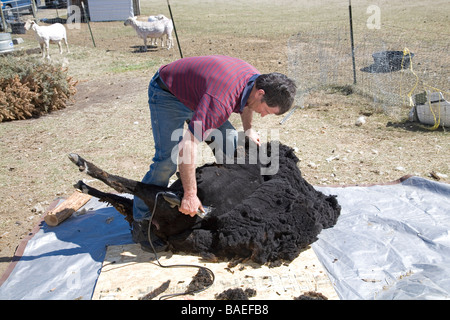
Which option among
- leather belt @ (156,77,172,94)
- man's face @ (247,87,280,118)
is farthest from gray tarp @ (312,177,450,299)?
leather belt @ (156,77,172,94)

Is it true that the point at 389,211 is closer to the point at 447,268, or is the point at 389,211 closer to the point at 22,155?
the point at 447,268

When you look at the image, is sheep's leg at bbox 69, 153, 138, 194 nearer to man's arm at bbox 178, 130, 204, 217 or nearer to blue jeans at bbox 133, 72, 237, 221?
blue jeans at bbox 133, 72, 237, 221

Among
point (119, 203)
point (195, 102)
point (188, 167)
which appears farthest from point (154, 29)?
point (188, 167)

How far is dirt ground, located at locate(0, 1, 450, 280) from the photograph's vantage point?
174 inches

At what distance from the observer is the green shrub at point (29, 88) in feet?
21.2

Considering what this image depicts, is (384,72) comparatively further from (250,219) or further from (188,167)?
(188,167)

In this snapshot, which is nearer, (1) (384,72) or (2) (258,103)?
(2) (258,103)

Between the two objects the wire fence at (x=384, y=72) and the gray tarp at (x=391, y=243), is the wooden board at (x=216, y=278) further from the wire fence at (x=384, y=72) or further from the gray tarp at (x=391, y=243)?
the wire fence at (x=384, y=72)

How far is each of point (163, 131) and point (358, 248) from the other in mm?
1672

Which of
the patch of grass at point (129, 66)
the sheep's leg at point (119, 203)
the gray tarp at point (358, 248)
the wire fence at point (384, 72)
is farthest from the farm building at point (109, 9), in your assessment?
the sheep's leg at point (119, 203)

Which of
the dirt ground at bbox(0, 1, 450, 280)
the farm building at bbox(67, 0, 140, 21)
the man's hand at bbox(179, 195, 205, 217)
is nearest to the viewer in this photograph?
the man's hand at bbox(179, 195, 205, 217)

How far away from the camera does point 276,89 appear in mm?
2568

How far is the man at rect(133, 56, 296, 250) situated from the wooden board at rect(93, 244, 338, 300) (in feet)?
1.10

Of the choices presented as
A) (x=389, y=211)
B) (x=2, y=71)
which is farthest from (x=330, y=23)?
(x=389, y=211)
